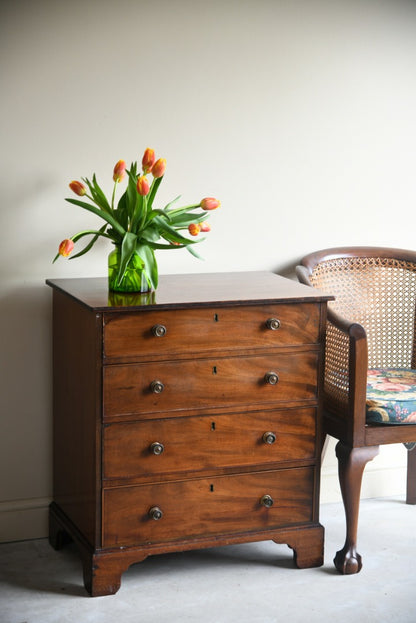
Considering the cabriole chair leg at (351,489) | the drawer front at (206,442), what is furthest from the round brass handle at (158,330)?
the cabriole chair leg at (351,489)

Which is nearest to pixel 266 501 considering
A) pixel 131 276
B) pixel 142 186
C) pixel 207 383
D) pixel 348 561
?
pixel 348 561

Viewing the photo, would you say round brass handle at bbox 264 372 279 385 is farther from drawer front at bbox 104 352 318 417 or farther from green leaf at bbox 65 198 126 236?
green leaf at bbox 65 198 126 236

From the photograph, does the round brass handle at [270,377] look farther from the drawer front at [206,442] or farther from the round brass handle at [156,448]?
the round brass handle at [156,448]

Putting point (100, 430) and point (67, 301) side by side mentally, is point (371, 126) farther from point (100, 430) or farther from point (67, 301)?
point (100, 430)

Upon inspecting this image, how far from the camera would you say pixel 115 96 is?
120 inches

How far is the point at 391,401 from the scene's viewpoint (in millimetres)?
2873

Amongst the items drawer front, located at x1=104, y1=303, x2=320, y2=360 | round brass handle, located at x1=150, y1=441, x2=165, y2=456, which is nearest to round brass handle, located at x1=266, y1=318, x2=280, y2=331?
drawer front, located at x1=104, y1=303, x2=320, y2=360

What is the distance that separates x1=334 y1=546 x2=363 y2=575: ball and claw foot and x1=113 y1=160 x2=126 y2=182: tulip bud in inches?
55.8

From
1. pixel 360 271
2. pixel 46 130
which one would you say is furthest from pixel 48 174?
pixel 360 271

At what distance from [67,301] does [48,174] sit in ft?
1.55

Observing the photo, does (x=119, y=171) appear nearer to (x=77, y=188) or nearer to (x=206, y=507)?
(x=77, y=188)

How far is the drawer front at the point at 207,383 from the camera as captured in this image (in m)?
2.62

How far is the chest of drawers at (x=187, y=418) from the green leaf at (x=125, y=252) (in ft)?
0.27

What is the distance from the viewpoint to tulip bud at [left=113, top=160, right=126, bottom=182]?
2.83 meters
